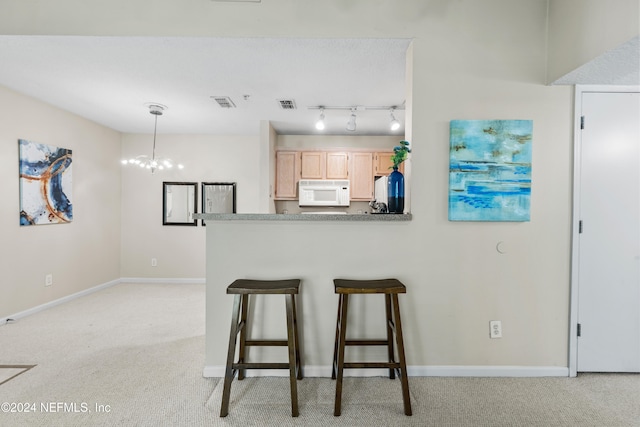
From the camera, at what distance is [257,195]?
4875mm

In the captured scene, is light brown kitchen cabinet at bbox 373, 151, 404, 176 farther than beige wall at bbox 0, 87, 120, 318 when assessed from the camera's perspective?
Yes

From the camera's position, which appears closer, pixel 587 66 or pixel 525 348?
pixel 587 66

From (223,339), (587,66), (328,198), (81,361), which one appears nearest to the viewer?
(587,66)

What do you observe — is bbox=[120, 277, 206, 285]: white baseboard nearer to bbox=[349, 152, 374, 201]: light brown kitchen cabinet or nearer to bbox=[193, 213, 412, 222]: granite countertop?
bbox=[349, 152, 374, 201]: light brown kitchen cabinet

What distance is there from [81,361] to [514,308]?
3213 millimetres

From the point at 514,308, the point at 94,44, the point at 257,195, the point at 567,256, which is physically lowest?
the point at 514,308

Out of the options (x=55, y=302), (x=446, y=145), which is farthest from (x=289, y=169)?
(x=55, y=302)

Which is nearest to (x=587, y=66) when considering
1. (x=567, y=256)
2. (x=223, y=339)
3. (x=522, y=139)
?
(x=522, y=139)

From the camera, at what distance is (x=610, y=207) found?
212 centimetres

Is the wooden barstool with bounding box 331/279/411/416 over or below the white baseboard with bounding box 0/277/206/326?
over

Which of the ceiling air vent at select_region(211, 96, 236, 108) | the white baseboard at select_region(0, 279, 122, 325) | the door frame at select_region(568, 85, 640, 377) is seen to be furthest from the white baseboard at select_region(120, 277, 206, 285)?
the door frame at select_region(568, 85, 640, 377)

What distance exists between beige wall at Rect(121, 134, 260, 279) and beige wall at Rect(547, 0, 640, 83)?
386 cm

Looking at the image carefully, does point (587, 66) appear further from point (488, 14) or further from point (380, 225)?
point (380, 225)

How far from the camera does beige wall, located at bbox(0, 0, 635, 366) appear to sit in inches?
81.8
